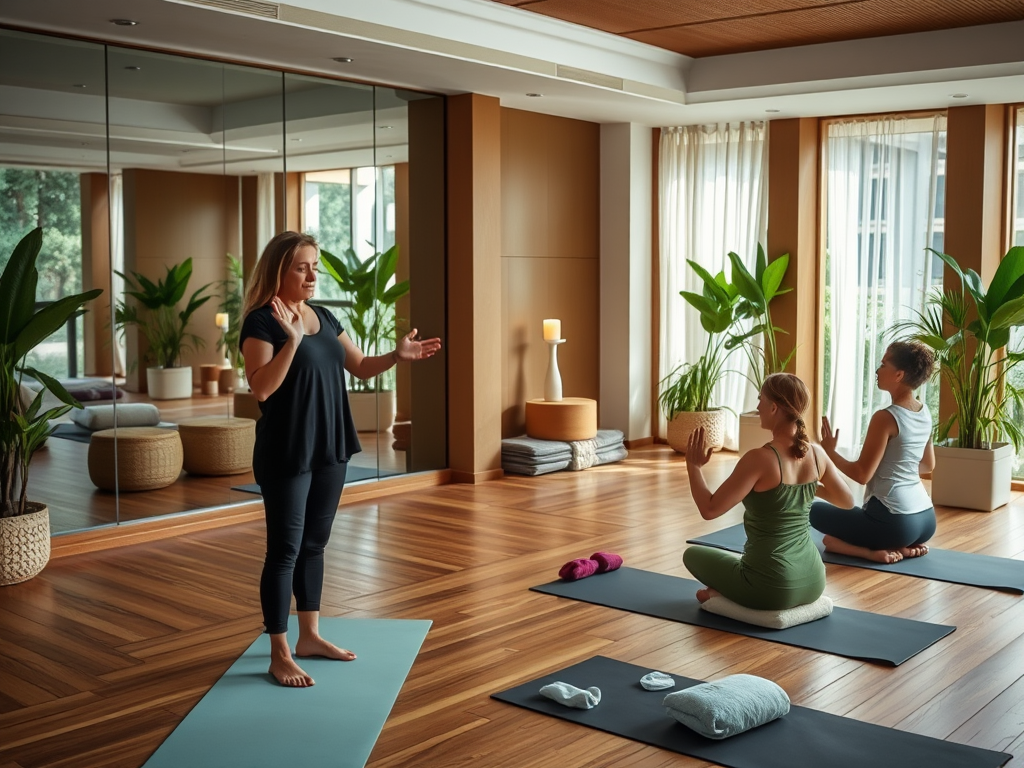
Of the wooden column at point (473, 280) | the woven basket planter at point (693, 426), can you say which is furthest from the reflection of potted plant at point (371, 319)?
the woven basket planter at point (693, 426)

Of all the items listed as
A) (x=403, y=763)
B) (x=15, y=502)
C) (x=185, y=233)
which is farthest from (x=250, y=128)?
(x=403, y=763)

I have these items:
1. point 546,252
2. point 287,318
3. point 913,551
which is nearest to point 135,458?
point 287,318

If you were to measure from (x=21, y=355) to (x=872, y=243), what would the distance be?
523 cm

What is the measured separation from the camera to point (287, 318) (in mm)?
3180

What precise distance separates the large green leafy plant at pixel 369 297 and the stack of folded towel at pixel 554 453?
102 cm

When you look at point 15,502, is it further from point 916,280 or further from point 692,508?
point 916,280

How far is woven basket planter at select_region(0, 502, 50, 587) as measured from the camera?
4.45 m

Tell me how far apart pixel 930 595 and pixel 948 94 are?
11.1ft

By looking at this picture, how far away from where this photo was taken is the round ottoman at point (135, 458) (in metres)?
5.20

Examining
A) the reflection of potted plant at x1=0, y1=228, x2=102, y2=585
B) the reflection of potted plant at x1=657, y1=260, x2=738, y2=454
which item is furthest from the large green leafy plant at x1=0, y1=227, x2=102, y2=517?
the reflection of potted plant at x1=657, y1=260, x2=738, y2=454

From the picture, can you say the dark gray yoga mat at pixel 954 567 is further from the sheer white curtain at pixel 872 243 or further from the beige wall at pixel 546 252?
the beige wall at pixel 546 252

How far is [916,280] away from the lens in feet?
23.5

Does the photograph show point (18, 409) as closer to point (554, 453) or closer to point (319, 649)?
point (319, 649)

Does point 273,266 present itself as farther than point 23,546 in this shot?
No
